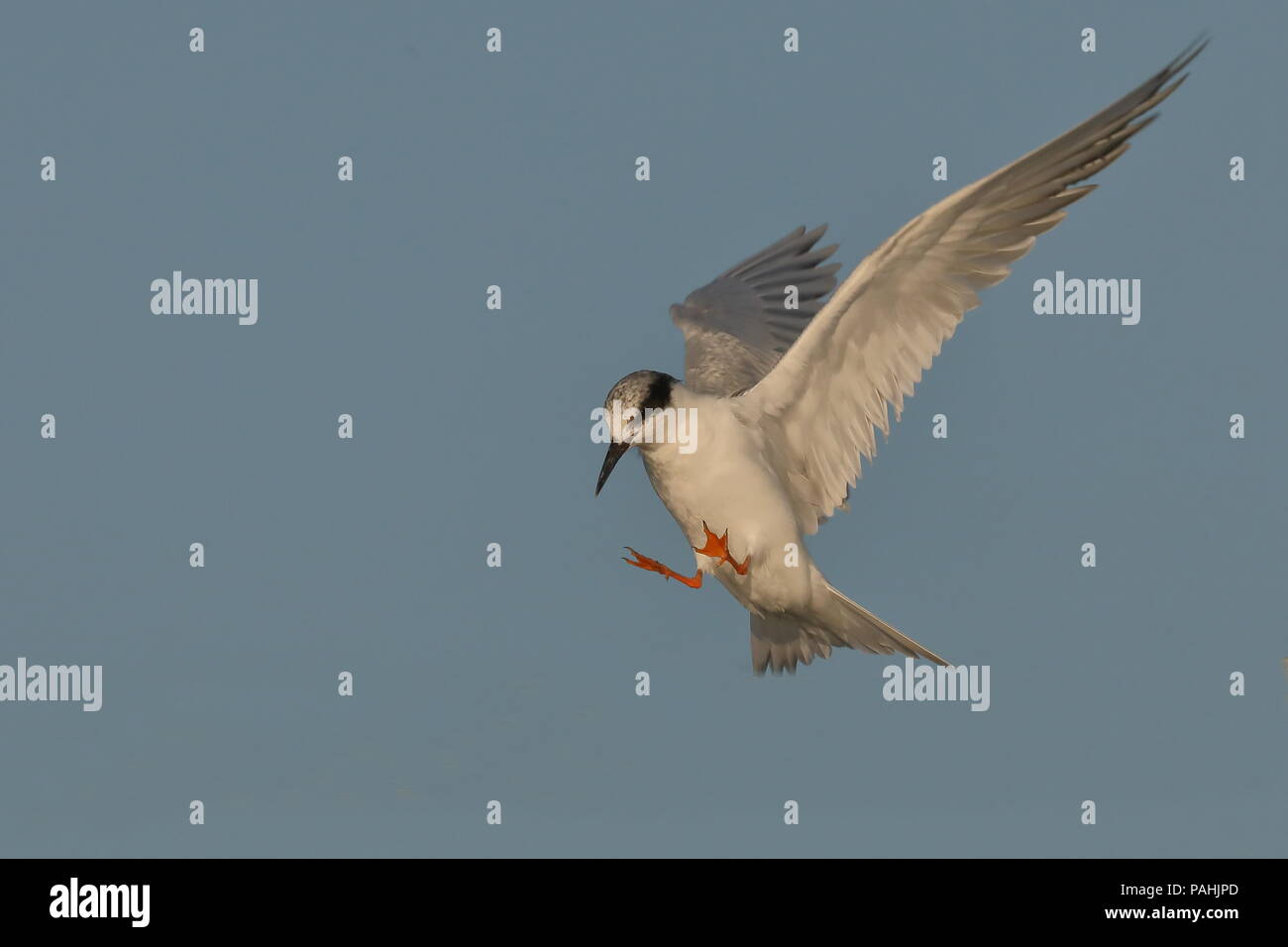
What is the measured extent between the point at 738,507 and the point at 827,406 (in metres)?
0.98

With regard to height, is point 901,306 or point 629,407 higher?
point 901,306

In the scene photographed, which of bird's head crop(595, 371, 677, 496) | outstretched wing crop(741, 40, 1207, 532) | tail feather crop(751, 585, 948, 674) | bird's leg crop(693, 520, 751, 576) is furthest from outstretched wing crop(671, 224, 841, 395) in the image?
bird's head crop(595, 371, 677, 496)

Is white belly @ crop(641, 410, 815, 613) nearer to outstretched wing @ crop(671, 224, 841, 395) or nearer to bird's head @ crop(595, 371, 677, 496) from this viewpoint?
bird's head @ crop(595, 371, 677, 496)

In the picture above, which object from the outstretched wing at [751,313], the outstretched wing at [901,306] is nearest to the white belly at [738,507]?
the outstretched wing at [901,306]

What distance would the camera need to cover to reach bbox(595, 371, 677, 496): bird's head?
10.9m

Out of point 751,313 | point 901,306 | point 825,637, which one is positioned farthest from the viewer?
point 751,313

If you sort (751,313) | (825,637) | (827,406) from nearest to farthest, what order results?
(827,406)
(825,637)
(751,313)

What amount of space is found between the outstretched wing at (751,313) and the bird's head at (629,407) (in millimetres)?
2561

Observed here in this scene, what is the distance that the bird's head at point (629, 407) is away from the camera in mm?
10922

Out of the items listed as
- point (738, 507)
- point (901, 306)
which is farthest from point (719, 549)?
point (901, 306)

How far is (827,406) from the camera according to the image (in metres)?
11.8

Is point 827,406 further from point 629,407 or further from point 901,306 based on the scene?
point 629,407

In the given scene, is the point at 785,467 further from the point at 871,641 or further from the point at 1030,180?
the point at 1030,180

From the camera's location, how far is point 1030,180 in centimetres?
1075
